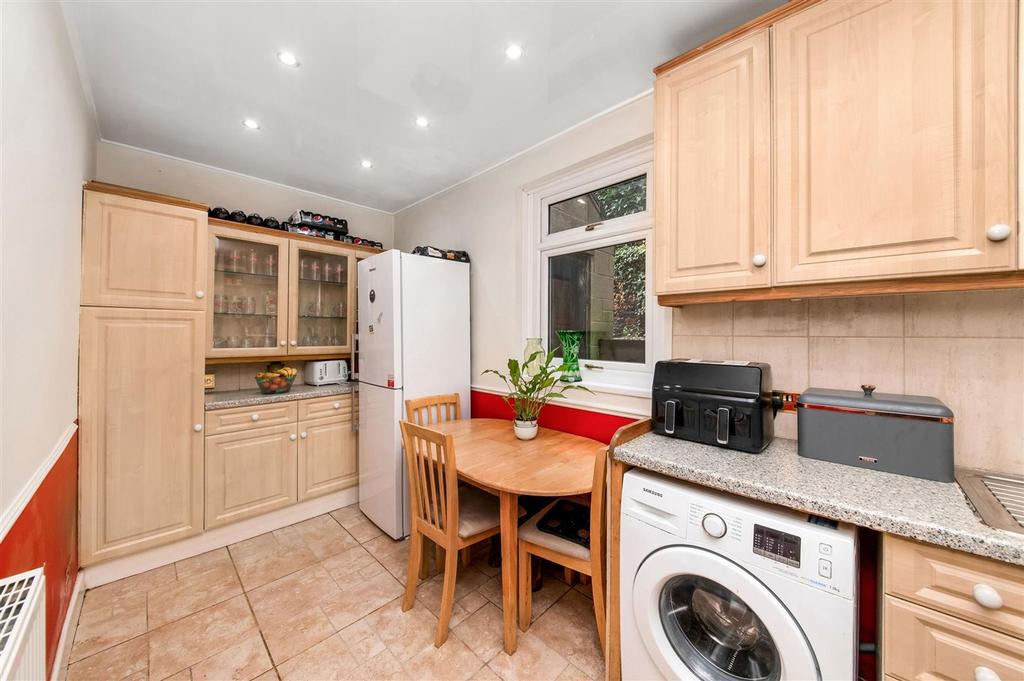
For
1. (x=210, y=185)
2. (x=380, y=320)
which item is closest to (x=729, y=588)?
(x=380, y=320)

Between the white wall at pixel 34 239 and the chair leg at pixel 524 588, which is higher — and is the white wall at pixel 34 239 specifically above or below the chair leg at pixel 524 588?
above

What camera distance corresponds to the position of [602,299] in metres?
2.29

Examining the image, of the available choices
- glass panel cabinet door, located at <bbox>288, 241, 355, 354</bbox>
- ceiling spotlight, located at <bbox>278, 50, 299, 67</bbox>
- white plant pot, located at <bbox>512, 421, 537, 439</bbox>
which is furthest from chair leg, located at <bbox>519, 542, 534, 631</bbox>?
ceiling spotlight, located at <bbox>278, 50, 299, 67</bbox>

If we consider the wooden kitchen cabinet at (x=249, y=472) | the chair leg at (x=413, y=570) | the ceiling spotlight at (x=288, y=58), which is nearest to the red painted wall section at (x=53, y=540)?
the wooden kitchen cabinet at (x=249, y=472)

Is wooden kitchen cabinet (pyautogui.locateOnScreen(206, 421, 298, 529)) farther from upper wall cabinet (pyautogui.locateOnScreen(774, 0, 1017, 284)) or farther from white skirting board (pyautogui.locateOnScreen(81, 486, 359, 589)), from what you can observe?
upper wall cabinet (pyautogui.locateOnScreen(774, 0, 1017, 284))

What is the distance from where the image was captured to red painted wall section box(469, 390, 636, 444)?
2.12m

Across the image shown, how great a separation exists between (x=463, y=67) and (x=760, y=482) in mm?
2020

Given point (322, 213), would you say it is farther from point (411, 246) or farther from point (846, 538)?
point (846, 538)

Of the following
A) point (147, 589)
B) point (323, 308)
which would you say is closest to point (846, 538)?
point (147, 589)

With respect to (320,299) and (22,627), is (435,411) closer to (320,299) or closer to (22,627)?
(320,299)

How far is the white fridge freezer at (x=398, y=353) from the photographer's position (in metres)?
2.47

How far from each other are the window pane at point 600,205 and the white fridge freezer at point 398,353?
0.80 m

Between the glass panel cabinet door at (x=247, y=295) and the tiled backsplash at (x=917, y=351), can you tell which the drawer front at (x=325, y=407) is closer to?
the glass panel cabinet door at (x=247, y=295)

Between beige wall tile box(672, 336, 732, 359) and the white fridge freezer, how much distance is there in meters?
1.56
